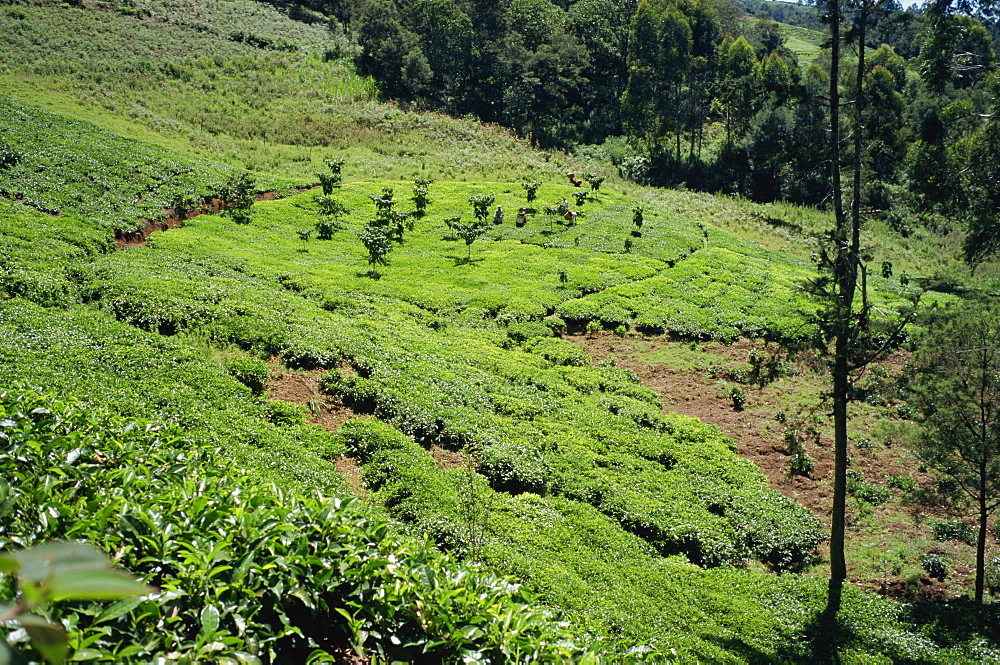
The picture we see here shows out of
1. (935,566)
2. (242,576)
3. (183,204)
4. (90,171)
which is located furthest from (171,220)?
(935,566)

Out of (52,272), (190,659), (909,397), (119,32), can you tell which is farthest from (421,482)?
(119,32)

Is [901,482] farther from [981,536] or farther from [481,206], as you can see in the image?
[481,206]

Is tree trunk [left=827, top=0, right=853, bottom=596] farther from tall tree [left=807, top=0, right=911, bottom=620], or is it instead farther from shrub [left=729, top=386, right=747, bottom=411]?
shrub [left=729, top=386, right=747, bottom=411]

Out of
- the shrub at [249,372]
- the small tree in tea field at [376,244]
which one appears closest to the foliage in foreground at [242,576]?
the shrub at [249,372]

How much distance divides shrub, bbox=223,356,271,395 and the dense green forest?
9.2 inches

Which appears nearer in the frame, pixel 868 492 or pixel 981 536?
pixel 981 536

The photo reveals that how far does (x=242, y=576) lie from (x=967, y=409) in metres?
15.5

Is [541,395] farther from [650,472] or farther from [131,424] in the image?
[131,424]

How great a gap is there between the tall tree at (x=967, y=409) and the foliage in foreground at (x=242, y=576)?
39.8ft

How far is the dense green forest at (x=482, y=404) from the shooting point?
5294 millimetres

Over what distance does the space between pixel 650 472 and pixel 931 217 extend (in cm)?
996

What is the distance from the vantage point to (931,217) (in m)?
15.8

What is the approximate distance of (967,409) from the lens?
13.7m

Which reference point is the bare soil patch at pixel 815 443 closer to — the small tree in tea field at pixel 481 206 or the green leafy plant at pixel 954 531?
the green leafy plant at pixel 954 531
